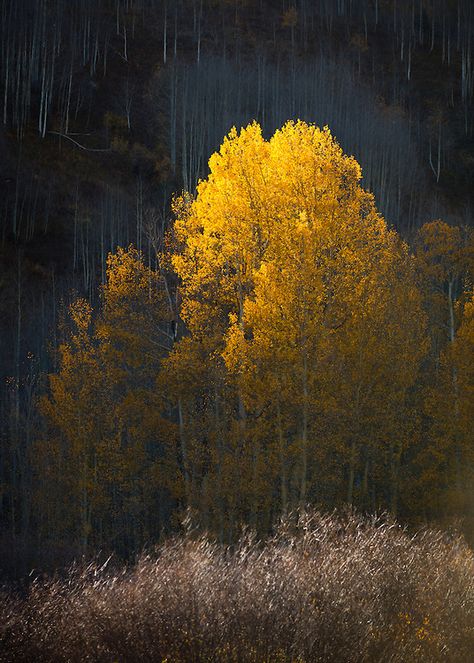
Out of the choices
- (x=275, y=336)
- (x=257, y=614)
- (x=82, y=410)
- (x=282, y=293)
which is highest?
(x=282, y=293)

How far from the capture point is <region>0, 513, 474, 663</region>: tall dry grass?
9.49 metres

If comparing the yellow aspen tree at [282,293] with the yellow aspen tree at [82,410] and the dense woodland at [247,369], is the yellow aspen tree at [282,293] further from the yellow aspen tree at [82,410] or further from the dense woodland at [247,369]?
the yellow aspen tree at [82,410]

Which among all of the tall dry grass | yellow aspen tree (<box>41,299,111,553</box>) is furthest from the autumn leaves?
the tall dry grass

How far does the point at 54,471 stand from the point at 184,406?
30.2 ft

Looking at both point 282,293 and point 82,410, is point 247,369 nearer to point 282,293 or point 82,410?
point 282,293

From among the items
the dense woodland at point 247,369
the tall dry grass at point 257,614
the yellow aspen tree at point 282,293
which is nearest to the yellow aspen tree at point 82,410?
the dense woodland at point 247,369

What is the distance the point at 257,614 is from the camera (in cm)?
980

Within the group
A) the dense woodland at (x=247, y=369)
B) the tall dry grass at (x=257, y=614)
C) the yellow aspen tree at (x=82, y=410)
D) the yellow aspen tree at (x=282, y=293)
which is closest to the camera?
the tall dry grass at (x=257, y=614)

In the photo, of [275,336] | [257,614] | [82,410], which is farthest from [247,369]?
[257,614]

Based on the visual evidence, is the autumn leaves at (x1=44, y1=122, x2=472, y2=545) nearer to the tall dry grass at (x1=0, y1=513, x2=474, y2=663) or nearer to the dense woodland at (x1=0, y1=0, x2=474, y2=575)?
the dense woodland at (x1=0, y1=0, x2=474, y2=575)

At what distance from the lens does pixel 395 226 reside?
213 ft

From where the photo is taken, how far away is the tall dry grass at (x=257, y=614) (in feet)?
31.1

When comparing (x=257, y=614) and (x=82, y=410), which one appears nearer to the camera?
(x=257, y=614)

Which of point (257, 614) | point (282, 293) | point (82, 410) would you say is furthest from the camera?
point (82, 410)
